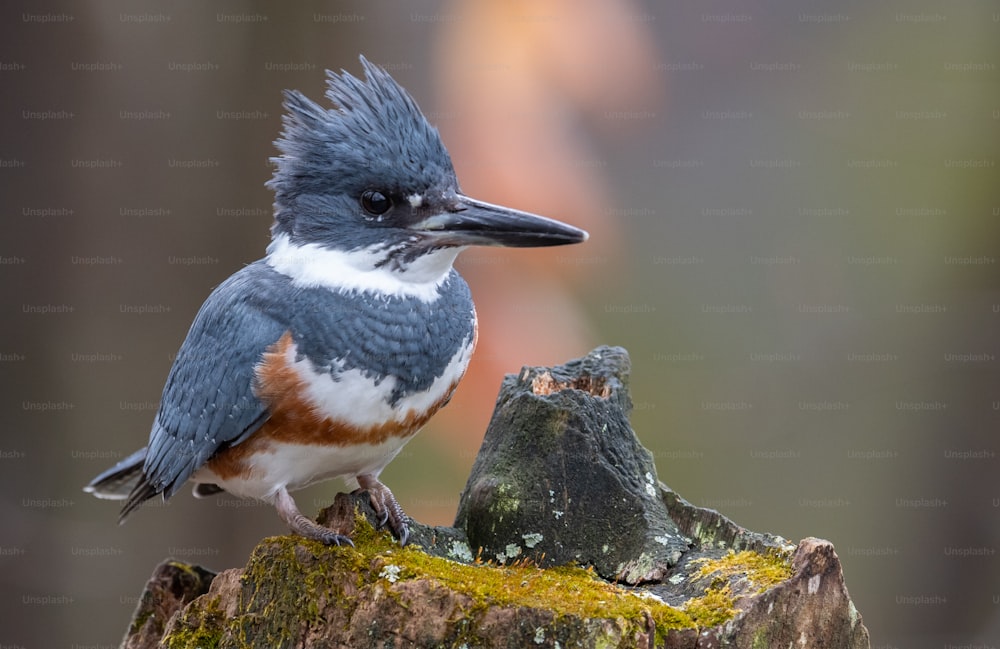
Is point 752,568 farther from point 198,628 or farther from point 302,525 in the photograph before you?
point 198,628

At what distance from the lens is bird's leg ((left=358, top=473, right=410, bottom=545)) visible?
3320mm

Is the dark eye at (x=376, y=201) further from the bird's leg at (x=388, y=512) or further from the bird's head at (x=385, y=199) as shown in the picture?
the bird's leg at (x=388, y=512)

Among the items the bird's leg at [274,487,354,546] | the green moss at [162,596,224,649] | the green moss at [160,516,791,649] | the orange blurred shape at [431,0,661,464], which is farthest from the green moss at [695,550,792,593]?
the orange blurred shape at [431,0,661,464]

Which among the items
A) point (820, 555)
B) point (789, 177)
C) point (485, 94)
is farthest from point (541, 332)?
point (789, 177)

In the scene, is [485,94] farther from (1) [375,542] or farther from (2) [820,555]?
(2) [820,555]

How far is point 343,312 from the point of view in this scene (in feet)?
10.8

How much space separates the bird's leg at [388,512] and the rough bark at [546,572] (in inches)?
2.1

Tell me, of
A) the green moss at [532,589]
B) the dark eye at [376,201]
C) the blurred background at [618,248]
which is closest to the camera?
the green moss at [532,589]

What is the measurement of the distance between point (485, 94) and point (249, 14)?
1383 mm

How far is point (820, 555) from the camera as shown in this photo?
9.04ft

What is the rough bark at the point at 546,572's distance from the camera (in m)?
2.64

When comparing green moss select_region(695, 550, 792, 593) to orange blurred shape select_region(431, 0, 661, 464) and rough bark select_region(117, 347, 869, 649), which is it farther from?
orange blurred shape select_region(431, 0, 661, 464)

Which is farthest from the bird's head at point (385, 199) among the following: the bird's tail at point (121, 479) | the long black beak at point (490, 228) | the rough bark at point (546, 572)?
the bird's tail at point (121, 479)

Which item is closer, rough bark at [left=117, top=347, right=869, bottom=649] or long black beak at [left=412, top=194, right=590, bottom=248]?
rough bark at [left=117, top=347, right=869, bottom=649]
